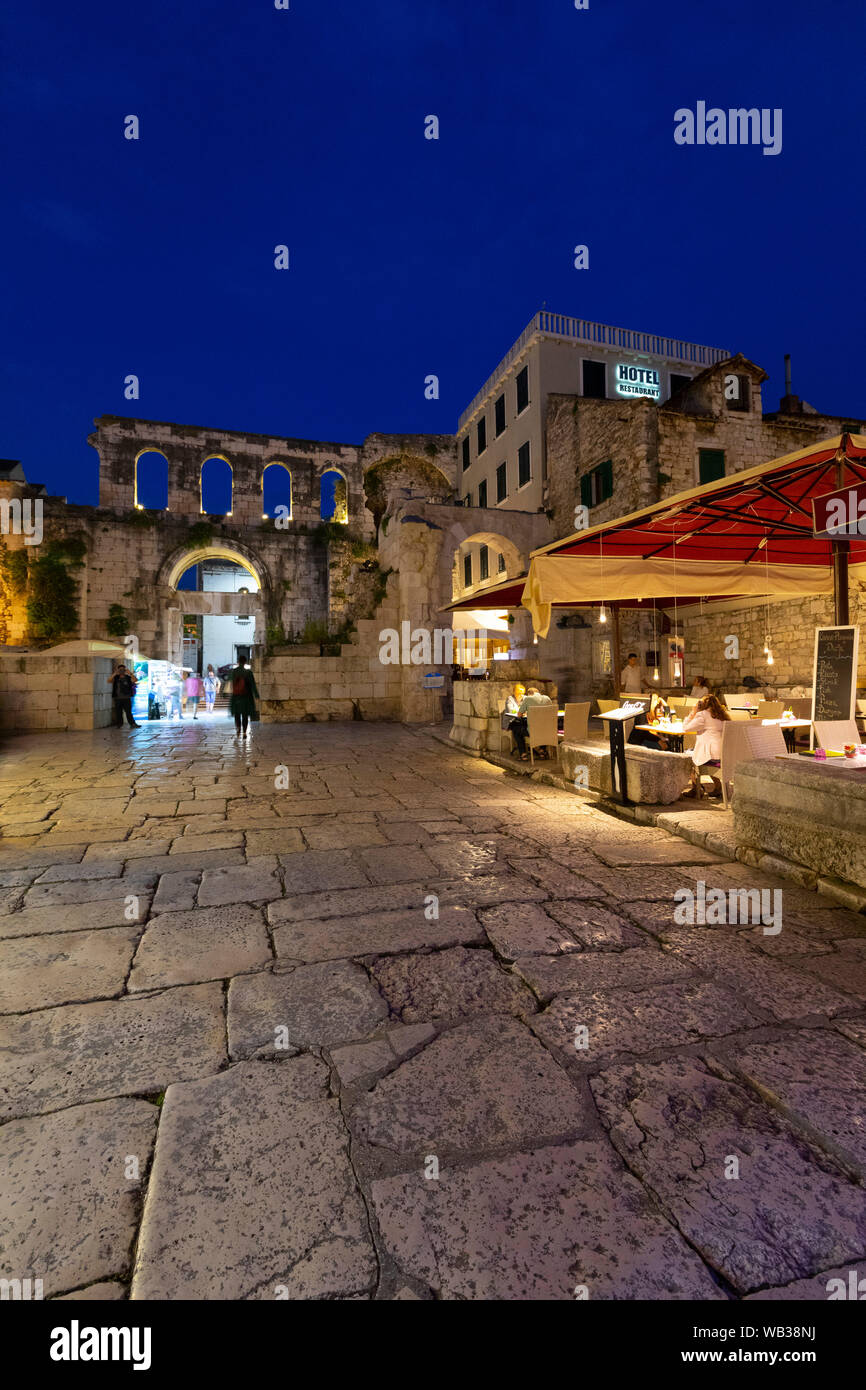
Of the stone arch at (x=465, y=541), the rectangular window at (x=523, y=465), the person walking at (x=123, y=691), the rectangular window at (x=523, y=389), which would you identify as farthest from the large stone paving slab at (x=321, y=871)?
the rectangular window at (x=523, y=389)

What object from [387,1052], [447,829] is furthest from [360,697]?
[387,1052]

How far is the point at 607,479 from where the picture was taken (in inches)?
682

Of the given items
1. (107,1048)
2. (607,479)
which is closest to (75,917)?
(107,1048)

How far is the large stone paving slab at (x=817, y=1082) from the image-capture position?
160cm

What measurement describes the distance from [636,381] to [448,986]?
24.4 metres

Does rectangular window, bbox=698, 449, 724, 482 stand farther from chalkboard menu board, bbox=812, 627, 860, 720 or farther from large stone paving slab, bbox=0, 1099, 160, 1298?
large stone paving slab, bbox=0, 1099, 160, 1298

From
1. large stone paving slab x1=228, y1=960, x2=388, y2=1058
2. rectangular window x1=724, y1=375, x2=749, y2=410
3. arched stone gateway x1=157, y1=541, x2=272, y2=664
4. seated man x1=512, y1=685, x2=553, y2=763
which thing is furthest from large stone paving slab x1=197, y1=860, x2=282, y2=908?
rectangular window x1=724, y1=375, x2=749, y2=410

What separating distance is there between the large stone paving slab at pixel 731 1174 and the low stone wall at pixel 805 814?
6.66ft

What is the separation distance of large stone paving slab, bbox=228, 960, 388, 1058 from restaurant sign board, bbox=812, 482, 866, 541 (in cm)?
401

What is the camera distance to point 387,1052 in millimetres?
1968

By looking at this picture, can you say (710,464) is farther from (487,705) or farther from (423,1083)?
(423,1083)

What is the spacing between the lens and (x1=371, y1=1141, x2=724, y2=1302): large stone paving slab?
120cm
